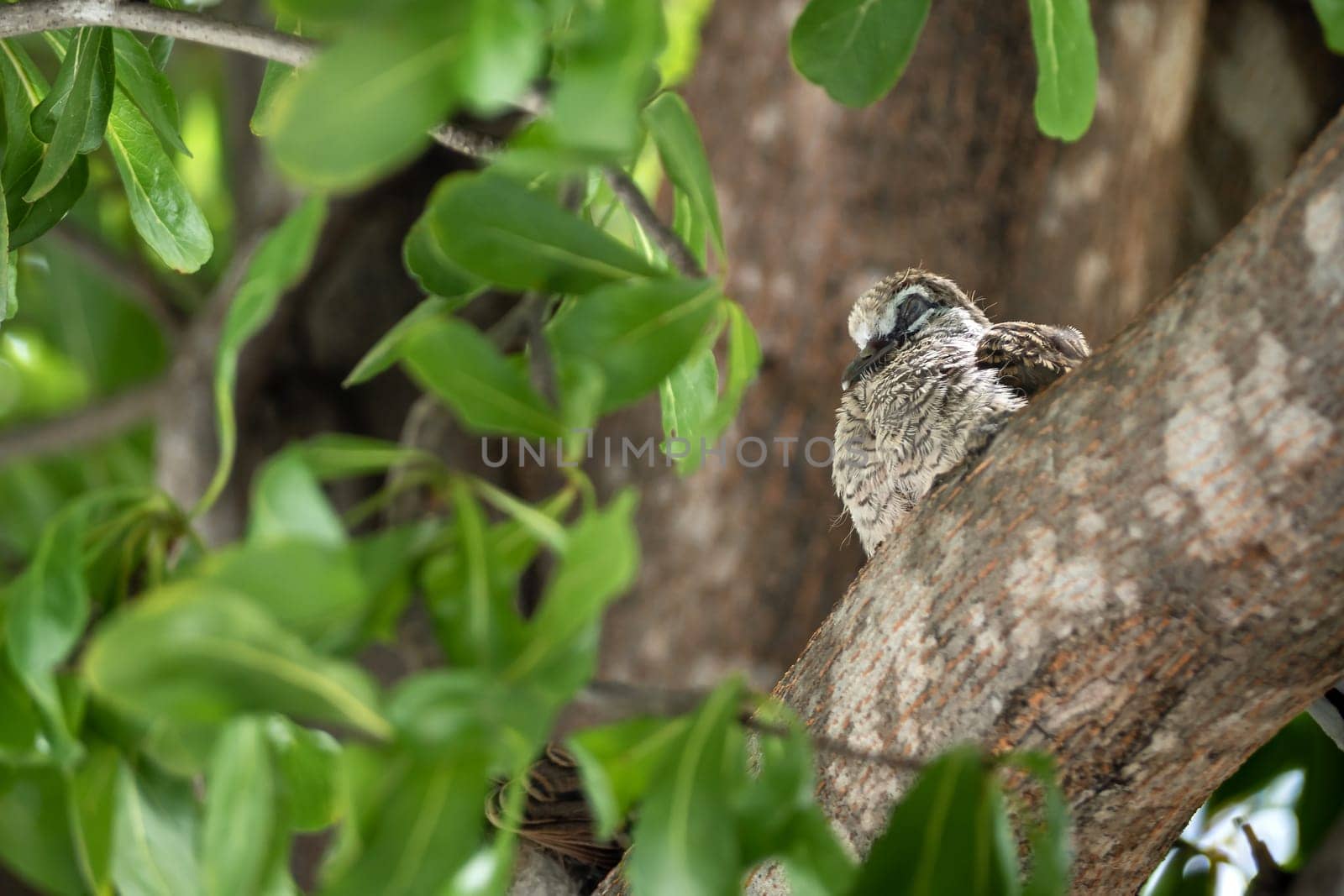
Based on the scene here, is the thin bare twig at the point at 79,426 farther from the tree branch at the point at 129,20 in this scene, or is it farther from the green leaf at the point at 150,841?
the green leaf at the point at 150,841

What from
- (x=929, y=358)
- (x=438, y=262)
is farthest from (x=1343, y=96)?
(x=438, y=262)

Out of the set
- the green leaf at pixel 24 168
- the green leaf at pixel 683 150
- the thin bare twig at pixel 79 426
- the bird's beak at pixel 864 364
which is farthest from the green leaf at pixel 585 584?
the thin bare twig at pixel 79 426

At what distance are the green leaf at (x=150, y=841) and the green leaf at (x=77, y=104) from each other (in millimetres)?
556

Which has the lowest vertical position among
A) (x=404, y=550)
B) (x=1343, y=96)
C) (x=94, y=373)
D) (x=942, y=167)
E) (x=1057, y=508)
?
(x=94, y=373)

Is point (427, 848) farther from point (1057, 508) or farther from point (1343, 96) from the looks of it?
point (1343, 96)

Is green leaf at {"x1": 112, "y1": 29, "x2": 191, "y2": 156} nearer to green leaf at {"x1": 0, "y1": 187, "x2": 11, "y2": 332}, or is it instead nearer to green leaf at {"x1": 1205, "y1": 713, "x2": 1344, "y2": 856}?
green leaf at {"x1": 0, "y1": 187, "x2": 11, "y2": 332}

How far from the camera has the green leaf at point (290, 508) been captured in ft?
2.10

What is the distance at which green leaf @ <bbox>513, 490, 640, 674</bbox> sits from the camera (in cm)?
63

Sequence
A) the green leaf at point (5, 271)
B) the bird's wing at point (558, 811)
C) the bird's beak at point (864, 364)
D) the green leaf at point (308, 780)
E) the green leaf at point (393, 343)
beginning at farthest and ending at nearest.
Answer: the bird's beak at point (864, 364) < the bird's wing at point (558, 811) < the green leaf at point (5, 271) < the green leaf at point (308, 780) < the green leaf at point (393, 343)

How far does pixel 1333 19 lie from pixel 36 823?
1.07 m

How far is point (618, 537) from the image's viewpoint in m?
0.63

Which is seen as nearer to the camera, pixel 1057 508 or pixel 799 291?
pixel 1057 508

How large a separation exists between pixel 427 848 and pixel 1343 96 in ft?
10.4

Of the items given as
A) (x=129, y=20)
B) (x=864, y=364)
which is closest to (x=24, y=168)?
(x=129, y=20)
